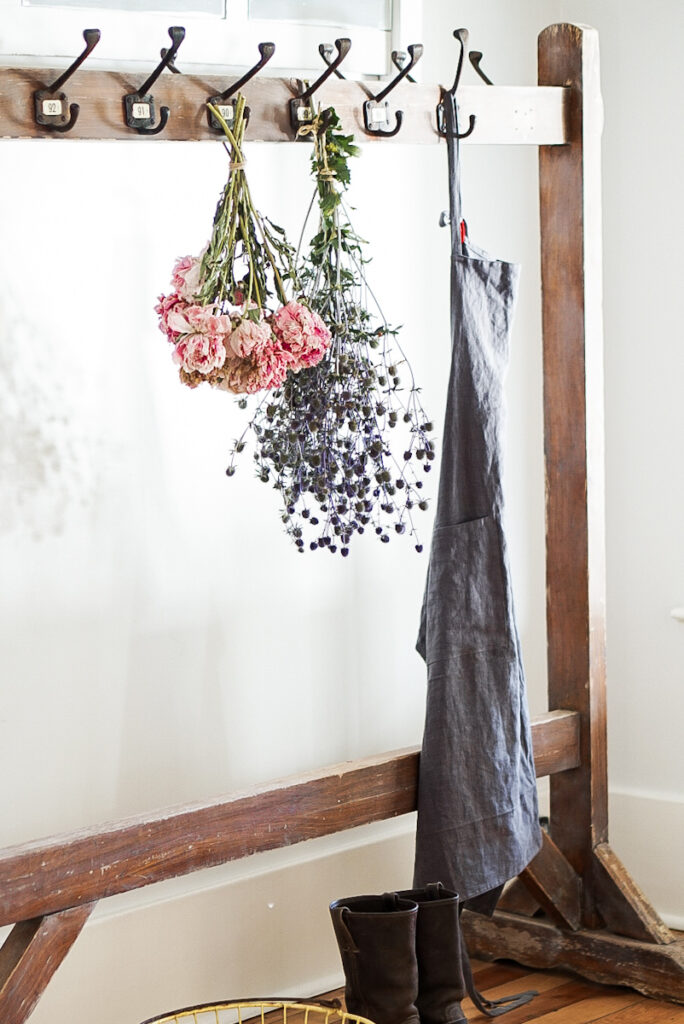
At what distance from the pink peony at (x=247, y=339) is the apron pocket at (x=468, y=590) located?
2.11 feet

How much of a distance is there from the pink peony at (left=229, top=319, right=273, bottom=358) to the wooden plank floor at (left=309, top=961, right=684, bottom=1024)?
1.33 m

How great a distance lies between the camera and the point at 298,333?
1.84 metres

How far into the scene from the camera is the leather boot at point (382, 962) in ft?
6.90

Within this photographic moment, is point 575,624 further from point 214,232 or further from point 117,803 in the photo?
point 214,232

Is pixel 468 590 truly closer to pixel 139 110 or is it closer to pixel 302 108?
pixel 302 108

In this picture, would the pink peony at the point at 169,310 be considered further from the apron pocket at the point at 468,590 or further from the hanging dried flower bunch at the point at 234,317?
the apron pocket at the point at 468,590

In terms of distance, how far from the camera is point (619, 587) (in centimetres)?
301

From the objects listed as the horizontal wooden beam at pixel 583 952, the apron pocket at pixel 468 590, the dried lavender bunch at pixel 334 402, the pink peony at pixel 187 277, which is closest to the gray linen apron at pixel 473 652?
the apron pocket at pixel 468 590

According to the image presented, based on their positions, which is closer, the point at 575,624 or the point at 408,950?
the point at 408,950

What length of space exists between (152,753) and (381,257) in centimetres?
113

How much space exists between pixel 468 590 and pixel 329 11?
4.00 feet

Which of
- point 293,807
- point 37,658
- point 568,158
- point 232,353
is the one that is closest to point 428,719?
point 293,807

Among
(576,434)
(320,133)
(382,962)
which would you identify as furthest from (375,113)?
(382,962)

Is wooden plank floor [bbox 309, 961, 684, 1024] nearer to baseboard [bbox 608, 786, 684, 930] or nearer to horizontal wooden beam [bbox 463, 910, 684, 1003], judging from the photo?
horizontal wooden beam [bbox 463, 910, 684, 1003]
